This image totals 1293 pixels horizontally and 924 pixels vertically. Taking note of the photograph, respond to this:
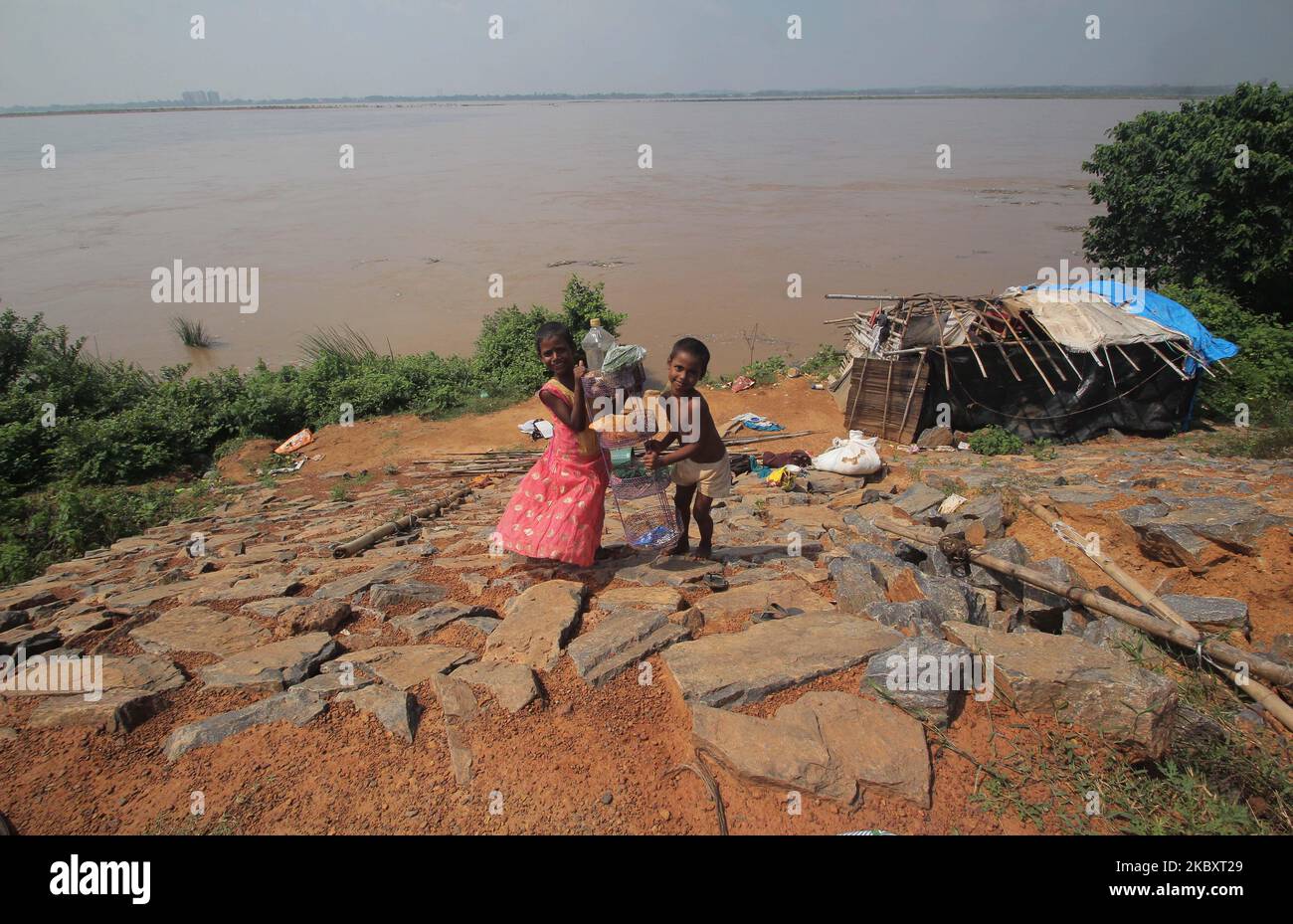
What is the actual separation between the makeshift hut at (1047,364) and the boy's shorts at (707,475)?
7.41 m

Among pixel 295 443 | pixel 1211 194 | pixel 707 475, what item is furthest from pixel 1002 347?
pixel 295 443

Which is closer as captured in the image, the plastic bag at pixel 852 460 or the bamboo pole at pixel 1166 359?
the plastic bag at pixel 852 460

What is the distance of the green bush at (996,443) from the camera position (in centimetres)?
1031

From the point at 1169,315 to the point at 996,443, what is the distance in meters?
3.41

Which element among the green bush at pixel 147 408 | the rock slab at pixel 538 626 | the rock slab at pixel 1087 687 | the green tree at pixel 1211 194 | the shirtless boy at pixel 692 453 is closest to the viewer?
the rock slab at pixel 1087 687

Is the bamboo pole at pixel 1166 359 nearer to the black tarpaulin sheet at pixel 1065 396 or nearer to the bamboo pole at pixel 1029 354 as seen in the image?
the black tarpaulin sheet at pixel 1065 396

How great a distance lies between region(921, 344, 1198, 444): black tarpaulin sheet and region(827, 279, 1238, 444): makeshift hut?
15 millimetres

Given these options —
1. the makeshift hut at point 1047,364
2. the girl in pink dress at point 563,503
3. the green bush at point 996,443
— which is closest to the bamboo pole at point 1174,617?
the girl in pink dress at point 563,503

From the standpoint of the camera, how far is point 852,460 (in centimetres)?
883

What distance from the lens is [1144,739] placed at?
2.61 metres

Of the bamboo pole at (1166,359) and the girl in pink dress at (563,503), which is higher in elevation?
the bamboo pole at (1166,359)

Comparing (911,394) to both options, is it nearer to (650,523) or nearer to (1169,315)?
(1169,315)

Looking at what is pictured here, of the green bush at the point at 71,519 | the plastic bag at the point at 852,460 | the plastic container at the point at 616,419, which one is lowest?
the green bush at the point at 71,519
